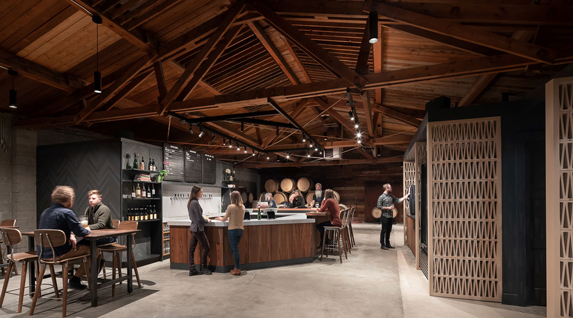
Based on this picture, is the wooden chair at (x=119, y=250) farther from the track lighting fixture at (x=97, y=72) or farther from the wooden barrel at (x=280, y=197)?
the wooden barrel at (x=280, y=197)

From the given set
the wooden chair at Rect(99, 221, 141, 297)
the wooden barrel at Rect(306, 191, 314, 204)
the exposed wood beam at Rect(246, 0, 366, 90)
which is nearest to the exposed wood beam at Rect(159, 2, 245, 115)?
the exposed wood beam at Rect(246, 0, 366, 90)

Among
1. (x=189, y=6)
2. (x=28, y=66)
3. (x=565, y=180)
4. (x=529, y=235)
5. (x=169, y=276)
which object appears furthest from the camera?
(x=169, y=276)

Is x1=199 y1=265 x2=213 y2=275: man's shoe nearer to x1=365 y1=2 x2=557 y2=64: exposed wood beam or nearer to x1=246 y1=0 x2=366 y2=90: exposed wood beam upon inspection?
x1=246 y1=0 x2=366 y2=90: exposed wood beam

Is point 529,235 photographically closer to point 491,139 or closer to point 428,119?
point 491,139

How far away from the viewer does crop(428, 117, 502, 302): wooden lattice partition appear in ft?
14.2

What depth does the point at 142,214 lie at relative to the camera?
7.16 meters

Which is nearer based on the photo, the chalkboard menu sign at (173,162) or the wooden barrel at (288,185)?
the chalkboard menu sign at (173,162)

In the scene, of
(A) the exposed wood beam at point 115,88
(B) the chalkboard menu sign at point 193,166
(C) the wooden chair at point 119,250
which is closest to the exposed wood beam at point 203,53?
(A) the exposed wood beam at point 115,88

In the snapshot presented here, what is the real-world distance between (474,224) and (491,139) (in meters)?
1.18

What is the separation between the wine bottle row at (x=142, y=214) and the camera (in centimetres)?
679

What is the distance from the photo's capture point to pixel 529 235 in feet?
13.7

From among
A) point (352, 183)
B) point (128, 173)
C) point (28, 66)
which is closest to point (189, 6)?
point (28, 66)

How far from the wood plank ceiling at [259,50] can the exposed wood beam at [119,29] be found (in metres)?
0.02

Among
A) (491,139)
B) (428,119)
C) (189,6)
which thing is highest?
(189,6)
